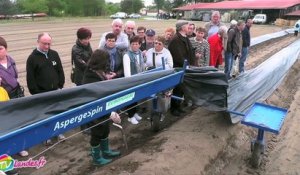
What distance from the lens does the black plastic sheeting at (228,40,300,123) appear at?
5.36 m

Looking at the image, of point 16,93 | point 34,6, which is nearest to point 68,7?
point 34,6

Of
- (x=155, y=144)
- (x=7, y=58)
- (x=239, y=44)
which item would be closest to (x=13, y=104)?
(x=7, y=58)

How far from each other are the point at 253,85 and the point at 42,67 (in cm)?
387

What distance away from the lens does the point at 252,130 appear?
5.96 meters

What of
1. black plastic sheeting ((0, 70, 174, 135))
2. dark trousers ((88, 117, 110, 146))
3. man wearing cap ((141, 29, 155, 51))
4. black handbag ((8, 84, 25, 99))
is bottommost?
dark trousers ((88, 117, 110, 146))

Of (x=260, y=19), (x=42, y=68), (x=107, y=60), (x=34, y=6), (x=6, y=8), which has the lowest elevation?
(x=42, y=68)

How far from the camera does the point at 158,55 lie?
18.0 ft

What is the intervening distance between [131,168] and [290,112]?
4531 millimetres

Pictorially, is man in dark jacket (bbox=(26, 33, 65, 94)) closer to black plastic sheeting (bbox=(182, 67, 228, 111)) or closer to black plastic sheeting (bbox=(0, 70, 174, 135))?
black plastic sheeting (bbox=(0, 70, 174, 135))

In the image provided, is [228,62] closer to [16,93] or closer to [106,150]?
[106,150]

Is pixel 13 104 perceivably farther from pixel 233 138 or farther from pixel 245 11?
pixel 245 11

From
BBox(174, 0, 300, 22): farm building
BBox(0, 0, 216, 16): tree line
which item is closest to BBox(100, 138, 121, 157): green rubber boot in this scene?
BBox(174, 0, 300, 22): farm building

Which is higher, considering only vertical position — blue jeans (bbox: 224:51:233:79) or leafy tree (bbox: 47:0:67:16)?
leafy tree (bbox: 47:0:67:16)

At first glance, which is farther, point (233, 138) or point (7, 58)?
point (233, 138)
